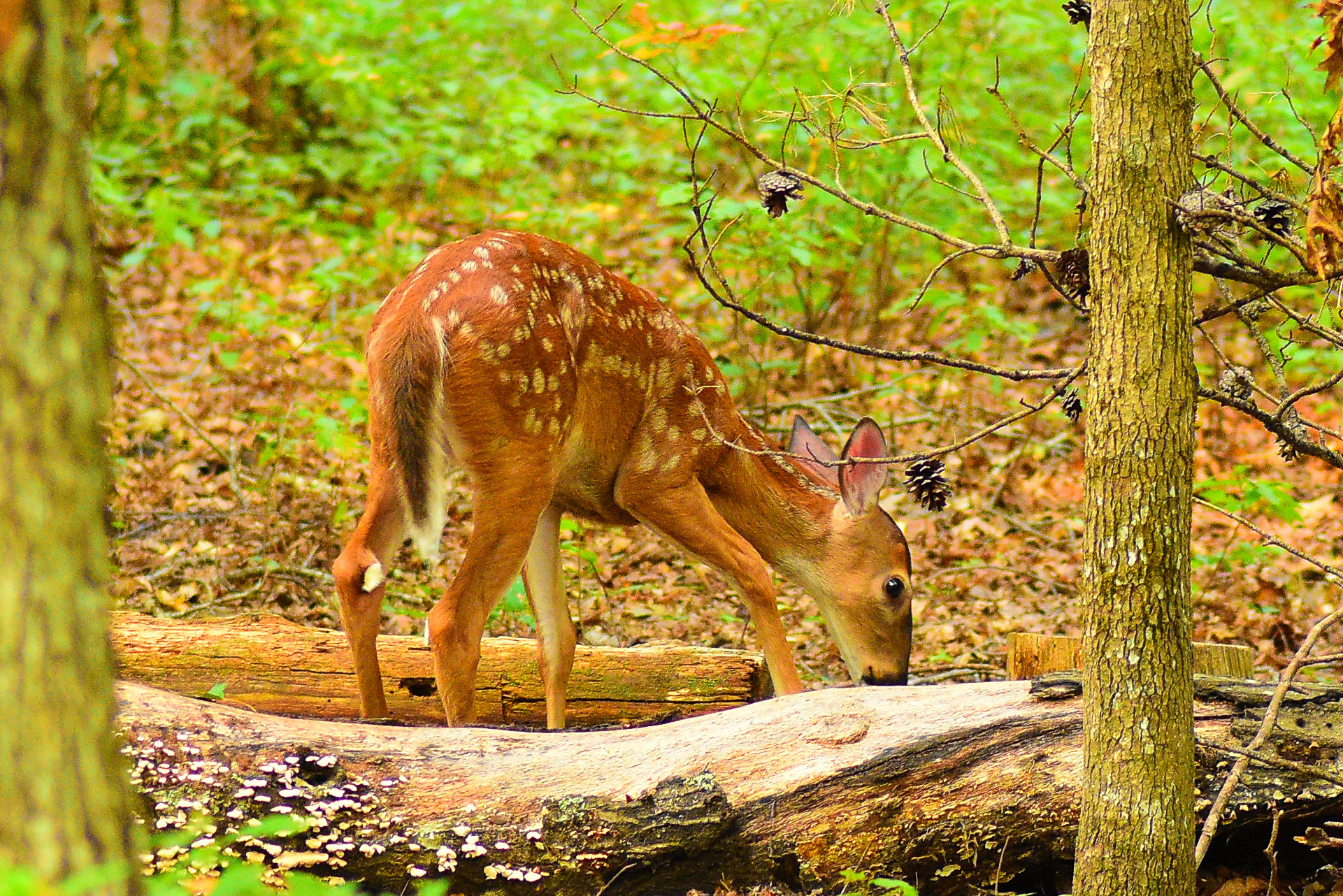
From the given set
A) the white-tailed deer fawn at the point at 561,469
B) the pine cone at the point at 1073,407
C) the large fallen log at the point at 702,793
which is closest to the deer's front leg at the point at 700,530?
the white-tailed deer fawn at the point at 561,469

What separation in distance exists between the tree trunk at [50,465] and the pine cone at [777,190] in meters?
1.74

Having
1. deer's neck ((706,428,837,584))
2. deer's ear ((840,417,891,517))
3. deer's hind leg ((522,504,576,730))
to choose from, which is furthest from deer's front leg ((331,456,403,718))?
deer's ear ((840,417,891,517))

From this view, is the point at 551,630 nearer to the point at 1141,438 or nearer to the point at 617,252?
the point at 1141,438

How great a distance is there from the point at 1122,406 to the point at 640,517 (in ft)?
10.6

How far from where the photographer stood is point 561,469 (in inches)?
210

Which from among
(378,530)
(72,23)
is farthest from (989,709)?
(72,23)

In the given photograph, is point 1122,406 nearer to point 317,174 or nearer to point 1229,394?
point 1229,394

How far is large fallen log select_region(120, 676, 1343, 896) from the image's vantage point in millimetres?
3617

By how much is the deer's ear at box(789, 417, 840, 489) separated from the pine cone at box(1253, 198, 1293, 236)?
354 centimetres

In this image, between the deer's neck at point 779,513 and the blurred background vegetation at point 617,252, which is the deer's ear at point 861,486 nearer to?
the deer's neck at point 779,513

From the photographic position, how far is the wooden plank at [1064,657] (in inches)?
193

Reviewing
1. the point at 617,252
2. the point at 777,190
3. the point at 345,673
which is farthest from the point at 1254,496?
the point at 617,252

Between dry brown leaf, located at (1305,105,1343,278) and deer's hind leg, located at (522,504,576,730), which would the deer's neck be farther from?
dry brown leaf, located at (1305,105,1343,278)

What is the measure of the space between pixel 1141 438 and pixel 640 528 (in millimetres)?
6004
